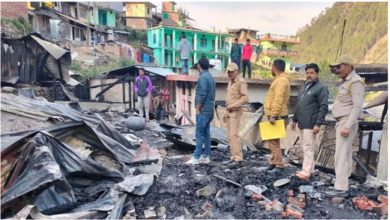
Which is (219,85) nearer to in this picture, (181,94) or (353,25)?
(181,94)

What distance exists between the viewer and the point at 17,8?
78.9ft

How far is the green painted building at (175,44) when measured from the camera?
35.8m

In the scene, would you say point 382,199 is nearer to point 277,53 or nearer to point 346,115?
point 346,115

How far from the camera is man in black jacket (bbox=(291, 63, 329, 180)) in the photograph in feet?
12.4

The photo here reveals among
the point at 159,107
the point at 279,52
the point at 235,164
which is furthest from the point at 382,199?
the point at 279,52

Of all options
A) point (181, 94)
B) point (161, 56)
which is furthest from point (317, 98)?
point (161, 56)

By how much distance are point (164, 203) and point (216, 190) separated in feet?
2.54

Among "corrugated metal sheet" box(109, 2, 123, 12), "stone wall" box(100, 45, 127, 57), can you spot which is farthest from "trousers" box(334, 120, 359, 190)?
"corrugated metal sheet" box(109, 2, 123, 12)

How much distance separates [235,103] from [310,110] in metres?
1.24

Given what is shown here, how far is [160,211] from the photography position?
3.09 meters

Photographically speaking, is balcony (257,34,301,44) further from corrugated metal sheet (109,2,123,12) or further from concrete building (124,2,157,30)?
corrugated metal sheet (109,2,123,12)

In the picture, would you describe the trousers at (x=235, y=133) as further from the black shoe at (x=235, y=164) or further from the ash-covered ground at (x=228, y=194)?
the ash-covered ground at (x=228, y=194)

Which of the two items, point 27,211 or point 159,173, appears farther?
point 159,173

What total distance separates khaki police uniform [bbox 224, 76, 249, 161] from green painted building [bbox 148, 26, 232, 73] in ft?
101
